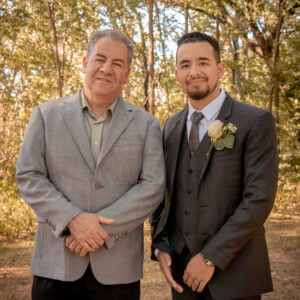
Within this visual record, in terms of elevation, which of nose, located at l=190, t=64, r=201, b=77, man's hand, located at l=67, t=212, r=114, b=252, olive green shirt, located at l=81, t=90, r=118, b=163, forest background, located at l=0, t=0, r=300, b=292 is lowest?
man's hand, located at l=67, t=212, r=114, b=252

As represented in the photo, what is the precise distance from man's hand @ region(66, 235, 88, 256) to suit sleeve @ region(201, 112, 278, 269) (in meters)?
0.68

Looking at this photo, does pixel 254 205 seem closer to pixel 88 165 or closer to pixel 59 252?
pixel 88 165

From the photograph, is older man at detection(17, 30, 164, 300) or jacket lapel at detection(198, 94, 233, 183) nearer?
older man at detection(17, 30, 164, 300)

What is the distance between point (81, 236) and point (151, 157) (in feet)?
2.06

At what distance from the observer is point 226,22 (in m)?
9.52

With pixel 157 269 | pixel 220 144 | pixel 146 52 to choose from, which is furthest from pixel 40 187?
pixel 146 52

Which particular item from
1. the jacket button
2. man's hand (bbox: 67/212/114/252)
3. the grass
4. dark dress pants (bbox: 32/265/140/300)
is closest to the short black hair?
the jacket button

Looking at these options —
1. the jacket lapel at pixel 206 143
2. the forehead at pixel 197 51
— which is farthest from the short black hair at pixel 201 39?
the jacket lapel at pixel 206 143

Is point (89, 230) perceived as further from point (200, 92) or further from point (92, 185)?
point (200, 92)

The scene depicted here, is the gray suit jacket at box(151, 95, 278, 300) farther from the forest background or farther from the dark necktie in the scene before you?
the forest background

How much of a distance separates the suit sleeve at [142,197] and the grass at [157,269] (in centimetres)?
272

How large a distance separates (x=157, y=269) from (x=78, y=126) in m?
3.79

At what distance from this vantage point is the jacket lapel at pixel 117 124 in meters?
2.17

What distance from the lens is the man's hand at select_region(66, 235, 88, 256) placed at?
2041 millimetres
